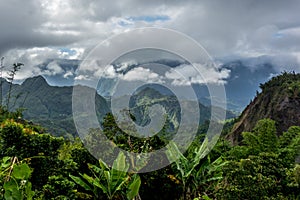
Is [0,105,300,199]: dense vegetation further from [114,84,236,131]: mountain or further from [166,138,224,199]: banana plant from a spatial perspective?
[114,84,236,131]: mountain

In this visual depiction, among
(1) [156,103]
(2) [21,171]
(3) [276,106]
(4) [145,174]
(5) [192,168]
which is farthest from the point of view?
(3) [276,106]

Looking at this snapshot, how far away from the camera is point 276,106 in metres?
25.3

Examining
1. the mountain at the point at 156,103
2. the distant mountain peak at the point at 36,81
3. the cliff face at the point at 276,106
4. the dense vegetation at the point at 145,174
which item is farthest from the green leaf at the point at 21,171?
the distant mountain peak at the point at 36,81

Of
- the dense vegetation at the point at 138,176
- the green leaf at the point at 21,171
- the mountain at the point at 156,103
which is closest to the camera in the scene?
the green leaf at the point at 21,171

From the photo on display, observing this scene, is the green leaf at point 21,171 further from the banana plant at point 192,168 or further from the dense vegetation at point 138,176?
the banana plant at point 192,168

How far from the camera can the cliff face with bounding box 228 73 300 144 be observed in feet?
78.1

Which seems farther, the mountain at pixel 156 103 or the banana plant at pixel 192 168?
the banana plant at pixel 192 168

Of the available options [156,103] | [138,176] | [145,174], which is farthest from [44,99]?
[138,176]

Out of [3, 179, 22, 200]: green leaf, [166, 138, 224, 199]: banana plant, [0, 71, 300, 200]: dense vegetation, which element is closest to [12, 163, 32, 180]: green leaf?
[3, 179, 22, 200]: green leaf

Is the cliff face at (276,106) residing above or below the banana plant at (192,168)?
above

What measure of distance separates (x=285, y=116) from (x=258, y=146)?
721 inches

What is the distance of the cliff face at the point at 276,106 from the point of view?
78.1ft

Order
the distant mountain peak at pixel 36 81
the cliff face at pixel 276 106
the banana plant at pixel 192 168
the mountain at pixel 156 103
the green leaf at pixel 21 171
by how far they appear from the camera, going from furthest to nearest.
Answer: the distant mountain peak at pixel 36 81 → the cliff face at pixel 276 106 → the banana plant at pixel 192 168 → the mountain at pixel 156 103 → the green leaf at pixel 21 171

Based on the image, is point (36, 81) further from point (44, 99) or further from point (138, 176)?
point (138, 176)
